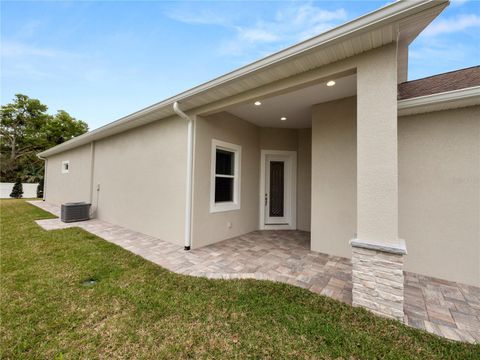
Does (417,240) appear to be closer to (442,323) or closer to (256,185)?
(442,323)

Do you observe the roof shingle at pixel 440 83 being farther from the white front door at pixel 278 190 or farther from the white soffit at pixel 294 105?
the white front door at pixel 278 190

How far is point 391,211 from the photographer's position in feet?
7.29

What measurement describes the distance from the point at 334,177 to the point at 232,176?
2.60 m

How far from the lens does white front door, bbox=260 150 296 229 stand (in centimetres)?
646

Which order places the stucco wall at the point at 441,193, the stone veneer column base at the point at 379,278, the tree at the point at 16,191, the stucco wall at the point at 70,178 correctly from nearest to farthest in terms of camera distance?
the stone veneer column base at the point at 379,278, the stucco wall at the point at 441,193, the stucco wall at the point at 70,178, the tree at the point at 16,191

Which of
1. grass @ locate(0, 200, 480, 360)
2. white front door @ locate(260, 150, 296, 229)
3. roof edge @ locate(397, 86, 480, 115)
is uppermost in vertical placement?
roof edge @ locate(397, 86, 480, 115)

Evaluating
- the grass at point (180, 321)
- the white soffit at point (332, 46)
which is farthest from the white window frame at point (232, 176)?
the grass at point (180, 321)

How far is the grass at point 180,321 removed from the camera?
1791 mm

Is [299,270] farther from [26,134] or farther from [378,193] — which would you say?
[26,134]

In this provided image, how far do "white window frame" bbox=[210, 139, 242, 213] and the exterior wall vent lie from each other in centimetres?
581

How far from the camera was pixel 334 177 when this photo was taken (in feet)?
13.9

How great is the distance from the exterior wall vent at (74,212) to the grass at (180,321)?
14.1 ft

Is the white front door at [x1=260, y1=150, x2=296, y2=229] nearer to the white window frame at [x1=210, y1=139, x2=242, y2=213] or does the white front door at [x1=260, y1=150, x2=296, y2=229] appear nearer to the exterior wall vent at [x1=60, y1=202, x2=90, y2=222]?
the white window frame at [x1=210, y1=139, x2=242, y2=213]

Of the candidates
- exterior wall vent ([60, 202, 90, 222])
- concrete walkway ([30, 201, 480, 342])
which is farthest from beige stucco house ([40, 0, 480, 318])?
exterior wall vent ([60, 202, 90, 222])
